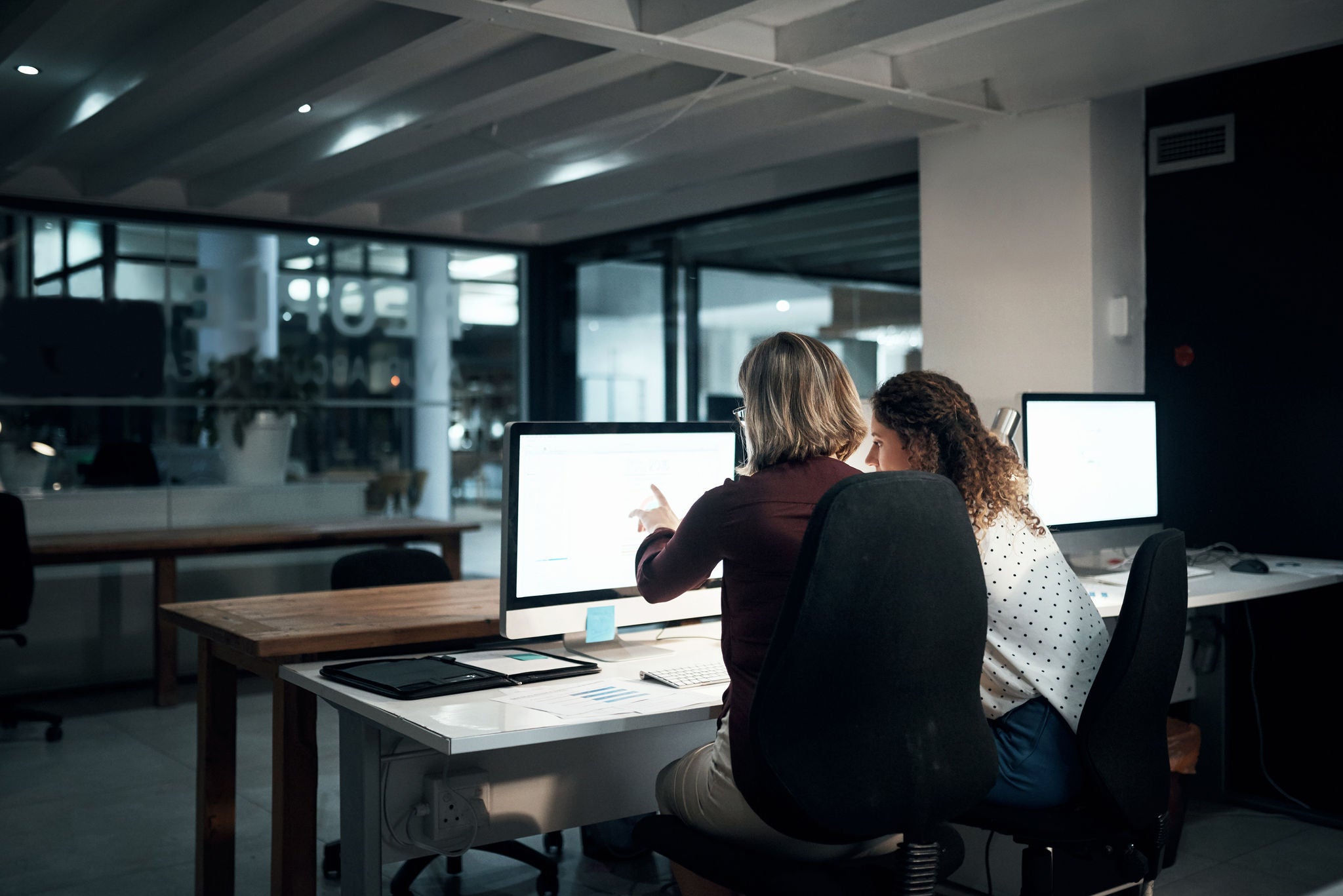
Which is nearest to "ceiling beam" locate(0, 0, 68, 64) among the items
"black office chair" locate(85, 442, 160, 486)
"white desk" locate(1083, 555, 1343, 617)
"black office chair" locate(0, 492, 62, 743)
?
"black office chair" locate(0, 492, 62, 743)

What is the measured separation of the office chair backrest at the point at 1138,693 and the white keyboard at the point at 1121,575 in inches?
51.5

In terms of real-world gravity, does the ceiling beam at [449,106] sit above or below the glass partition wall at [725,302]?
above

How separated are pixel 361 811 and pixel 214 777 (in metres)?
0.77

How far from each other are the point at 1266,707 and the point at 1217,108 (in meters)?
2.07

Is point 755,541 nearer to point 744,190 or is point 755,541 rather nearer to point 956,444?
point 956,444

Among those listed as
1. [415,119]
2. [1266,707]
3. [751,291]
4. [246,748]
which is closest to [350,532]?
[246,748]

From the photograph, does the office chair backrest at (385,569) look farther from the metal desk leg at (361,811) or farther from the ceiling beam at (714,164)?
the ceiling beam at (714,164)

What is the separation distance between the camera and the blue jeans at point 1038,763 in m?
2.04

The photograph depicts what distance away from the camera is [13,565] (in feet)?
15.0

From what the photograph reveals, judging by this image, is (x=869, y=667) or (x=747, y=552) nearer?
(x=869, y=667)

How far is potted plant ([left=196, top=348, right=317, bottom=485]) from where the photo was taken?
21.0ft

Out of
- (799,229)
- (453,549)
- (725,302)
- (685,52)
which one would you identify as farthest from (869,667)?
(725,302)

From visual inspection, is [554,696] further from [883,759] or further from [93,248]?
[93,248]

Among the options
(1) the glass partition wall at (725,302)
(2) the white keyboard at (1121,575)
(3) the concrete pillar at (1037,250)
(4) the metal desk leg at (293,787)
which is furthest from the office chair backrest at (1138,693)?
(1) the glass partition wall at (725,302)
